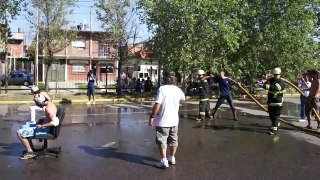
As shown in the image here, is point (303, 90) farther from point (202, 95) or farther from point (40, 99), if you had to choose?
point (40, 99)

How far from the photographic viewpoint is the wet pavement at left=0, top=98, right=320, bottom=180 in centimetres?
766

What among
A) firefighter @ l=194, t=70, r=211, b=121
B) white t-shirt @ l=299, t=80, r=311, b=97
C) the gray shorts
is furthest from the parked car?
the gray shorts

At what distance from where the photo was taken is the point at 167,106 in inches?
313

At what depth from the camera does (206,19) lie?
24266 mm

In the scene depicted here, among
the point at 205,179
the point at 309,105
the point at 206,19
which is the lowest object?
the point at 205,179

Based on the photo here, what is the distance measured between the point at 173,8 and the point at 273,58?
26.0 feet

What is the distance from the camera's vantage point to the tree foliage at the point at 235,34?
24.3 m

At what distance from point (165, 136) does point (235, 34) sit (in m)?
18.4

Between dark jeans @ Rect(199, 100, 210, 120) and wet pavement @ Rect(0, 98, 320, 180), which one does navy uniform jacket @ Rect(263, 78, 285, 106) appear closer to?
wet pavement @ Rect(0, 98, 320, 180)

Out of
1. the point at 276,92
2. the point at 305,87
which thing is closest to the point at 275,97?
the point at 276,92

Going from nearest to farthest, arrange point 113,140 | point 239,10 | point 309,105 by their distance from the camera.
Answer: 1. point 113,140
2. point 309,105
3. point 239,10

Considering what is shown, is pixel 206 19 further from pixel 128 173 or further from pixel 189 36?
pixel 128 173

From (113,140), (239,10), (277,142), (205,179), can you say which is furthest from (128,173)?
(239,10)

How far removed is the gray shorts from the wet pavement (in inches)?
17.6
